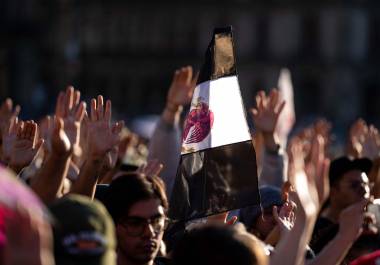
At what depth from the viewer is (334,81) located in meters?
85.7

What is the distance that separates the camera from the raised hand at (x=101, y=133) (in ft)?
26.6

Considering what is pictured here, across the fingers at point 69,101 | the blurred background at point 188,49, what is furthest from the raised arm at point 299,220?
the blurred background at point 188,49

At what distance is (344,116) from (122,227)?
74889mm

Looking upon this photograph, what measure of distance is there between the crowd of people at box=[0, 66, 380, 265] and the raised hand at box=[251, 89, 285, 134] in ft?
1.25

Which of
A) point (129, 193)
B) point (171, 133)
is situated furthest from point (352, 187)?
point (129, 193)

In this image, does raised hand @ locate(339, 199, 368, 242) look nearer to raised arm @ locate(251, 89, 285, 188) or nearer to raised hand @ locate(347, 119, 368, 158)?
raised arm @ locate(251, 89, 285, 188)

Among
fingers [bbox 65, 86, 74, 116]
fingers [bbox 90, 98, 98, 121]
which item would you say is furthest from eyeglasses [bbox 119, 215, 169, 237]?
fingers [bbox 65, 86, 74, 116]

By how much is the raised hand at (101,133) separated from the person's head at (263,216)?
47.6 inches

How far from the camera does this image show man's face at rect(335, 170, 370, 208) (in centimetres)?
1034

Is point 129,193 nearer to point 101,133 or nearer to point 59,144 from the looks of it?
point 59,144

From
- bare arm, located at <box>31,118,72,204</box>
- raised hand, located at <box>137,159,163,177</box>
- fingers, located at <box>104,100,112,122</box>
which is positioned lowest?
raised hand, located at <box>137,159,163,177</box>

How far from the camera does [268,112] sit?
11.6 meters

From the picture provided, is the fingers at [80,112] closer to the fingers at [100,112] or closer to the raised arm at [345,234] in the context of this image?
the fingers at [100,112]

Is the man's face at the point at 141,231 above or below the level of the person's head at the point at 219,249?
below
